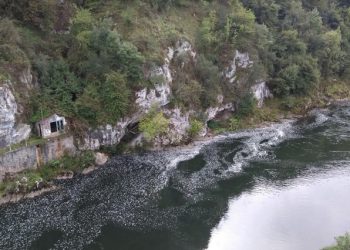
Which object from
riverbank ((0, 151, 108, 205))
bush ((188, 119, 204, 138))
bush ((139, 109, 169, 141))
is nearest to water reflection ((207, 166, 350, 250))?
bush ((188, 119, 204, 138))

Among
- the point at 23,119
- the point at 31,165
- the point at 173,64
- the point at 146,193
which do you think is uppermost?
the point at 173,64

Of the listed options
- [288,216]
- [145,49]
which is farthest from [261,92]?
[288,216]

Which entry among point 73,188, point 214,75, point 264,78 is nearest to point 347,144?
point 264,78

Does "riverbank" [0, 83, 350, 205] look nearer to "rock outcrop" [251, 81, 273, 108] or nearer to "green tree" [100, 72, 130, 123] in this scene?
"rock outcrop" [251, 81, 273, 108]

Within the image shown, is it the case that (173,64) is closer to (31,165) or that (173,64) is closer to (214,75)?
(214,75)

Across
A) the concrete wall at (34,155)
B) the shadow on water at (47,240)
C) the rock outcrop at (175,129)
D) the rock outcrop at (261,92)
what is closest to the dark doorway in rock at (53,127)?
the concrete wall at (34,155)

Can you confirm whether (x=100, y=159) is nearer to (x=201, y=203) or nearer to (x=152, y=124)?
(x=152, y=124)
